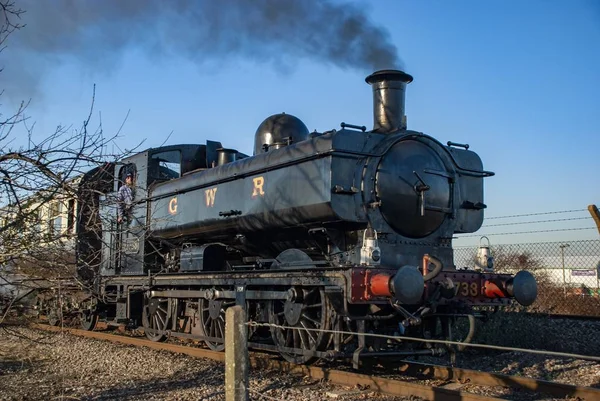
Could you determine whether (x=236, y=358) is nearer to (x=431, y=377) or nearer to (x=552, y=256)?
(x=431, y=377)

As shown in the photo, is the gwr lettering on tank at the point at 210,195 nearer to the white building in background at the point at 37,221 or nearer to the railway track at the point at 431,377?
the railway track at the point at 431,377

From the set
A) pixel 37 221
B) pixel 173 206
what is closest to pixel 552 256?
pixel 173 206

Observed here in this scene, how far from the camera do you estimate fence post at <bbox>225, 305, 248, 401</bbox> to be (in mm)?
4000

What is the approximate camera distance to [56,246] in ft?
15.9

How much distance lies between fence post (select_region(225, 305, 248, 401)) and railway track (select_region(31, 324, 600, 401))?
2335 mm

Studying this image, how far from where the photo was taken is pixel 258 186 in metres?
8.25

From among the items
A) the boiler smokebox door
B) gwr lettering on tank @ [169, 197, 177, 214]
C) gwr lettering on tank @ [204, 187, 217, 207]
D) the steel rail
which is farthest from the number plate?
gwr lettering on tank @ [169, 197, 177, 214]

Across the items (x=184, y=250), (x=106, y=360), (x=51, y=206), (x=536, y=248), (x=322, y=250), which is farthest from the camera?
(x=536, y=248)

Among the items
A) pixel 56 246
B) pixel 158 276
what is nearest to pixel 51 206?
pixel 56 246

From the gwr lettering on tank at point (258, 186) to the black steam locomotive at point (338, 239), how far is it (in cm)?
2

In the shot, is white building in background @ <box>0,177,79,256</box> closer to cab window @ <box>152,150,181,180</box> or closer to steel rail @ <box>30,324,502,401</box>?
steel rail @ <box>30,324,502,401</box>

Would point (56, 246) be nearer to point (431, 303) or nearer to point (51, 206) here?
point (51, 206)

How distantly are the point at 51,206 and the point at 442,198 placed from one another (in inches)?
188

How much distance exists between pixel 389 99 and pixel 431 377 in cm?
343
